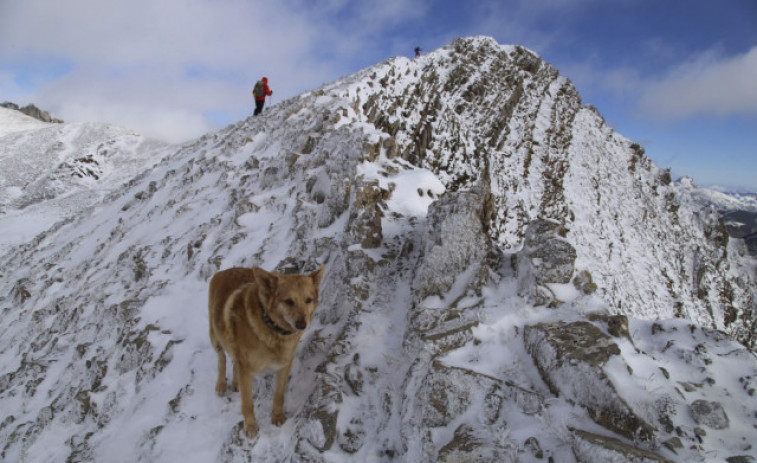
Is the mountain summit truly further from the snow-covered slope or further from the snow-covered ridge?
the snow-covered ridge

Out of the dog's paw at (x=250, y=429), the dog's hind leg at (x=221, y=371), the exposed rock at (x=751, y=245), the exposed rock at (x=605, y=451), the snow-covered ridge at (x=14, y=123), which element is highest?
the snow-covered ridge at (x=14, y=123)

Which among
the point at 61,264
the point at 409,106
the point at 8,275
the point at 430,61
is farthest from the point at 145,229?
the point at 430,61

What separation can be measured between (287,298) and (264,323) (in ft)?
2.29

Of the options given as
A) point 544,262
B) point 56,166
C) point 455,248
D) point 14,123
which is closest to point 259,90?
point 455,248

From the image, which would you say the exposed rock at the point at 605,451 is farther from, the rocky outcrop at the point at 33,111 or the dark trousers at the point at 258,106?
the rocky outcrop at the point at 33,111

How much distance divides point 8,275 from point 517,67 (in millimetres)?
40208

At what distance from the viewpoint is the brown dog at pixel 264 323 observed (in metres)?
5.19

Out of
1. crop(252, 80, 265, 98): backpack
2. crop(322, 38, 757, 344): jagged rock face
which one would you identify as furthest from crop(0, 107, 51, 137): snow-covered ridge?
crop(322, 38, 757, 344): jagged rock face

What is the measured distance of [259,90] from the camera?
24.5 metres

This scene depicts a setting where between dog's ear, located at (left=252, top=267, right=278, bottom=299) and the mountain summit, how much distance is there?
77.6 inches

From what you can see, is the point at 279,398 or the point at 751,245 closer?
the point at 279,398

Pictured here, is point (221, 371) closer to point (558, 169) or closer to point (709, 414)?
point (709, 414)

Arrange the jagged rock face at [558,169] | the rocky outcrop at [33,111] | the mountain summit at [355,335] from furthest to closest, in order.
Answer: the rocky outcrop at [33,111]
the jagged rock face at [558,169]
the mountain summit at [355,335]

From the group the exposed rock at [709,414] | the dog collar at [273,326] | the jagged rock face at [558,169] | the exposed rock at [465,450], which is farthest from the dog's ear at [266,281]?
the jagged rock face at [558,169]
